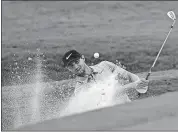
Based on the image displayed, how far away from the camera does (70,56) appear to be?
170 centimetres

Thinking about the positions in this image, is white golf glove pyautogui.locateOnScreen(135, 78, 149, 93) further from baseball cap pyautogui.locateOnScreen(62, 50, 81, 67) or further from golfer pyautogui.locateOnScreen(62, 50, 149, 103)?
baseball cap pyautogui.locateOnScreen(62, 50, 81, 67)

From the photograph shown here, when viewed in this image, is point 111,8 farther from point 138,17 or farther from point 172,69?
point 172,69

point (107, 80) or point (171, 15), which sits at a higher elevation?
point (171, 15)

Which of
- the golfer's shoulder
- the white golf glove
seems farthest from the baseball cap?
the white golf glove

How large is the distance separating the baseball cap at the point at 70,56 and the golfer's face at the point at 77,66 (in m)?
0.02

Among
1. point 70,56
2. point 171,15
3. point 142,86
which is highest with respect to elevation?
point 171,15

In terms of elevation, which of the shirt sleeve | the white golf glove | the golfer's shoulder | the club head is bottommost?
the white golf glove

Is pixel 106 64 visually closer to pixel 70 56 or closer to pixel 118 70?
pixel 118 70

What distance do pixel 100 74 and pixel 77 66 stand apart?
0.37ft

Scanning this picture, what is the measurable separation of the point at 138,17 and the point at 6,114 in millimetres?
804

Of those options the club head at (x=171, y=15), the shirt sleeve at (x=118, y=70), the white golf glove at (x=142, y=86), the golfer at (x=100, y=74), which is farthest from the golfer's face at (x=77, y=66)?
the club head at (x=171, y=15)

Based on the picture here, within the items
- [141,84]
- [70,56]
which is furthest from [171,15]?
[70,56]

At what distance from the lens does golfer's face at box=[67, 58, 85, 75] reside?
166 centimetres

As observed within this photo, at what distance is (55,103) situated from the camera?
5.64 feet
